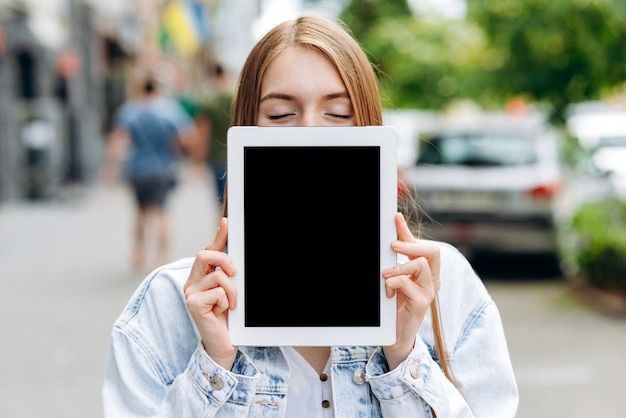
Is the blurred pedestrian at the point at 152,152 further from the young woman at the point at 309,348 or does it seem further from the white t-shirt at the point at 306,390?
the white t-shirt at the point at 306,390

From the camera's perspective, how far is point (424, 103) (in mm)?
14859

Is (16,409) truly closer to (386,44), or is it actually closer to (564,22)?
(564,22)

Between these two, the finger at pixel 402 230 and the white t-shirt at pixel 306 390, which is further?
the white t-shirt at pixel 306 390

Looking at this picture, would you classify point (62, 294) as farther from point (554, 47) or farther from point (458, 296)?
point (458, 296)

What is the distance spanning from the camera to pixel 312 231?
1.79 m

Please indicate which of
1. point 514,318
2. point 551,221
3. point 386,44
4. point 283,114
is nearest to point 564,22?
point 551,221

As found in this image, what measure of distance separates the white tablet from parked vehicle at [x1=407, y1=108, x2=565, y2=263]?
7897 mm

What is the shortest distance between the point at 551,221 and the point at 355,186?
831 centimetres

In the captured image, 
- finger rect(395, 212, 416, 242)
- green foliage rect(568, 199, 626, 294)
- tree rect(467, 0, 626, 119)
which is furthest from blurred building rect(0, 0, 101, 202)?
finger rect(395, 212, 416, 242)

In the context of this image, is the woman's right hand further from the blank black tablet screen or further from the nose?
the nose

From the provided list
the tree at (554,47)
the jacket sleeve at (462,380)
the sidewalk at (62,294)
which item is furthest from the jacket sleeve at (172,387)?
the tree at (554,47)

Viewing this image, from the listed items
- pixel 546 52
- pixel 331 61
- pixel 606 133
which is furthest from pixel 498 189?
pixel 606 133

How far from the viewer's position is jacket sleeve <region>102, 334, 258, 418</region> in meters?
1.80

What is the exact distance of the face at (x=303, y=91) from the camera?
6.40 feet
